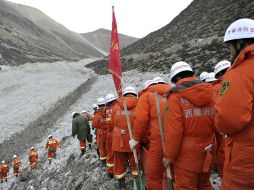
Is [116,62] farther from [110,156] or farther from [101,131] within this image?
[101,131]

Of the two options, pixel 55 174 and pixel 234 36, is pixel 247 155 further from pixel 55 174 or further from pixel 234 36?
pixel 55 174

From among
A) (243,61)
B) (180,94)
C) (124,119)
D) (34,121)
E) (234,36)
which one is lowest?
(34,121)

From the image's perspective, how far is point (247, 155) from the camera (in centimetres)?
336

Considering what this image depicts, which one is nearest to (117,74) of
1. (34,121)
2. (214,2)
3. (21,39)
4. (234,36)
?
(234,36)

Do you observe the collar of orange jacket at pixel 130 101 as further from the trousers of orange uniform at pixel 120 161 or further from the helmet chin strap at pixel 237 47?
the helmet chin strap at pixel 237 47

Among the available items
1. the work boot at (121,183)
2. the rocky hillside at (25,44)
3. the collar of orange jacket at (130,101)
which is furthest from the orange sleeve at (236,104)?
the rocky hillside at (25,44)

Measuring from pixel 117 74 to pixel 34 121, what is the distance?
25.0 m

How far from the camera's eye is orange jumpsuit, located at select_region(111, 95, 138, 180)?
704 cm

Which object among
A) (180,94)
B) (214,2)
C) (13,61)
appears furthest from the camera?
(13,61)

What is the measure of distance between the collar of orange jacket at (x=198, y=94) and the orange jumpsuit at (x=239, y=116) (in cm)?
109

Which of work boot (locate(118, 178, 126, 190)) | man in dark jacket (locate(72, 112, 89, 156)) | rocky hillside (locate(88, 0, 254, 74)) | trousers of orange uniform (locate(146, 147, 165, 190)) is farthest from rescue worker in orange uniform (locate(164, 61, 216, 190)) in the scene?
rocky hillside (locate(88, 0, 254, 74))

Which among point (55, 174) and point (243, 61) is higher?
point (243, 61)

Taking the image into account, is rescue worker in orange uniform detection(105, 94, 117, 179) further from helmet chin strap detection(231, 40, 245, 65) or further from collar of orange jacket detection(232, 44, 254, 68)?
A: collar of orange jacket detection(232, 44, 254, 68)

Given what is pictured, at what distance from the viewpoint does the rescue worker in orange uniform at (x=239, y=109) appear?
327 centimetres
